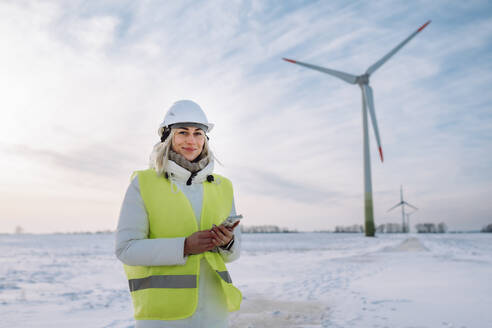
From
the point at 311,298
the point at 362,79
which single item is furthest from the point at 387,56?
the point at 311,298

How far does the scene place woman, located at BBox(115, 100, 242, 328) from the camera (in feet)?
6.72

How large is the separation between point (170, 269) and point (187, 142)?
75cm

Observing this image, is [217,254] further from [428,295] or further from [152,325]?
[428,295]

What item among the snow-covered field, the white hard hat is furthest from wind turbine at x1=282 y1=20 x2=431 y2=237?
the white hard hat

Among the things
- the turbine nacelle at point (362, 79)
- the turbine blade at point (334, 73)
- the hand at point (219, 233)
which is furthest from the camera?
the turbine nacelle at point (362, 79)

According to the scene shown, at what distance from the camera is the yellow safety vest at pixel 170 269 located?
206 centimetres

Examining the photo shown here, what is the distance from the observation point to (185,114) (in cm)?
238

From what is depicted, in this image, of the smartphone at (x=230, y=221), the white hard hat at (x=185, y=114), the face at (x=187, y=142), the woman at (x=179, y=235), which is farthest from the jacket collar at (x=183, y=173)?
the smartphone at (x=230, y=221)

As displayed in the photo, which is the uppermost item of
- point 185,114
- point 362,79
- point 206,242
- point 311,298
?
point 362,79

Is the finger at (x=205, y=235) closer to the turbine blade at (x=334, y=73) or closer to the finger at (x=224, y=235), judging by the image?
the finger at (x=224, y=235)

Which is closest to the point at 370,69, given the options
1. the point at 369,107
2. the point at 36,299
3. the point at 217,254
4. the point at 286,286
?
the point at 369,107

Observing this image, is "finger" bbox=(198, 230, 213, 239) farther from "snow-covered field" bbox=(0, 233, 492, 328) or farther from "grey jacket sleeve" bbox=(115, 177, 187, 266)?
"snow-covered field" bbox=(0, 233, 492, 328)

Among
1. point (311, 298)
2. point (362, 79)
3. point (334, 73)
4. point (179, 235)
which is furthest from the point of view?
point (362, 79)

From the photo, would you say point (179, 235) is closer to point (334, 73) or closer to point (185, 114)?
point (185, 114)
